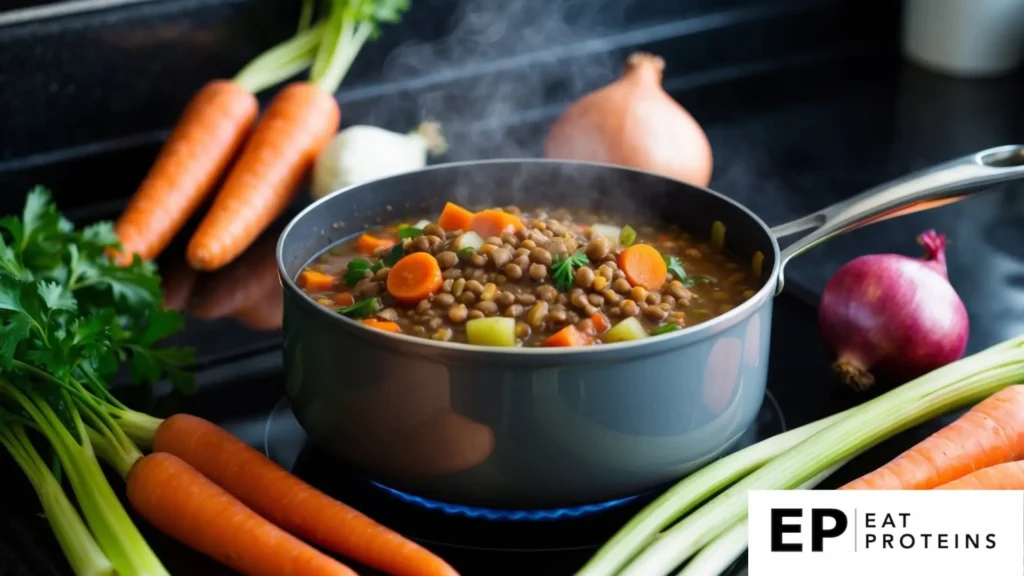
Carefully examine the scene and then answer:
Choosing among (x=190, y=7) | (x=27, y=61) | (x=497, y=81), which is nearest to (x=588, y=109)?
(x=497, y=81)

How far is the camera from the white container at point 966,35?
7.73 feet

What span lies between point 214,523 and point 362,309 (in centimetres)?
26

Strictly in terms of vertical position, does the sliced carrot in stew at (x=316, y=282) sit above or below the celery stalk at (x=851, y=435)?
above

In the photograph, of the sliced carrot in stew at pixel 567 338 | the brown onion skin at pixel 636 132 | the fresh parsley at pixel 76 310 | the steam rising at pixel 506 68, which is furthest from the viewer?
the steam rising at pixel 506 68

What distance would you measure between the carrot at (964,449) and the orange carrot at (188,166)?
1097mm

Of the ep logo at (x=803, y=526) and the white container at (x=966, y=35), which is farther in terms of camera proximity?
the white container at (x=966, y=35)

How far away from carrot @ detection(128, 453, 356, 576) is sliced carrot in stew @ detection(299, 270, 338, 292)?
0.25 metres

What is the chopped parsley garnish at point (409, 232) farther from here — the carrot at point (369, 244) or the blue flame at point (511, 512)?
the blue flame at point (511, 512)

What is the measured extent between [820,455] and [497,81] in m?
1.20

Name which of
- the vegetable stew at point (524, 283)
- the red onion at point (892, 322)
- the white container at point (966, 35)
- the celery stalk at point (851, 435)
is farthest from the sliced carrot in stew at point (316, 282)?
the white container at point (966, 35)

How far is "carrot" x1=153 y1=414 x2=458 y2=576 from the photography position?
1075 millimetres

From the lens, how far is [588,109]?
1.93m

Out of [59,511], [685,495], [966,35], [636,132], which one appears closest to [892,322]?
[685,495]

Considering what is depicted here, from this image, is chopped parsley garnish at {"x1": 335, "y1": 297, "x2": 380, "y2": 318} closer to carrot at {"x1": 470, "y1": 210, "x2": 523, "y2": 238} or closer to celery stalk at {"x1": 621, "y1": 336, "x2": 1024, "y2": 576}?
carrot at {"x1": 470, "y1": 210, "x2": 523, "y2": 238}
